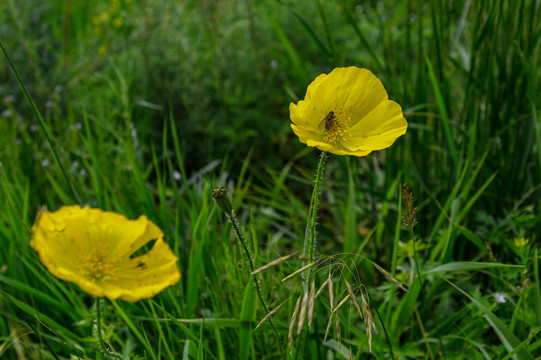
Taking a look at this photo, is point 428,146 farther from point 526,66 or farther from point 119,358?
point 119,358

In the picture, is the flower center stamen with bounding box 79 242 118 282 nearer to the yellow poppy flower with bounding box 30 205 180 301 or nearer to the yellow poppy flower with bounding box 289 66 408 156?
the yellow poppy flower with bounding box 30 205 180 301

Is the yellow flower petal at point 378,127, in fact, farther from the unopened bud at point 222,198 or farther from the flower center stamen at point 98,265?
the flower center stamen at point 98,265

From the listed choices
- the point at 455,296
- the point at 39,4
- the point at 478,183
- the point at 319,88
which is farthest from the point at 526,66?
the point at 39,4

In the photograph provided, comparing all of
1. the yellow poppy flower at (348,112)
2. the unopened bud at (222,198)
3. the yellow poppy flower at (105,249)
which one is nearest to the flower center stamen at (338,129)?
the yellow poppy flower at (348,112)

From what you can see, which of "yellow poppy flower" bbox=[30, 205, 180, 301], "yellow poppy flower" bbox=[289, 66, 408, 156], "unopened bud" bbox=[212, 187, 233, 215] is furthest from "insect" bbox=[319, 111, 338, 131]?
"yellow poppy flower" bbox=[30, 205, 180, 301]

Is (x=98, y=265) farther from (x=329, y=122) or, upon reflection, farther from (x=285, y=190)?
(x=285, y=190)
